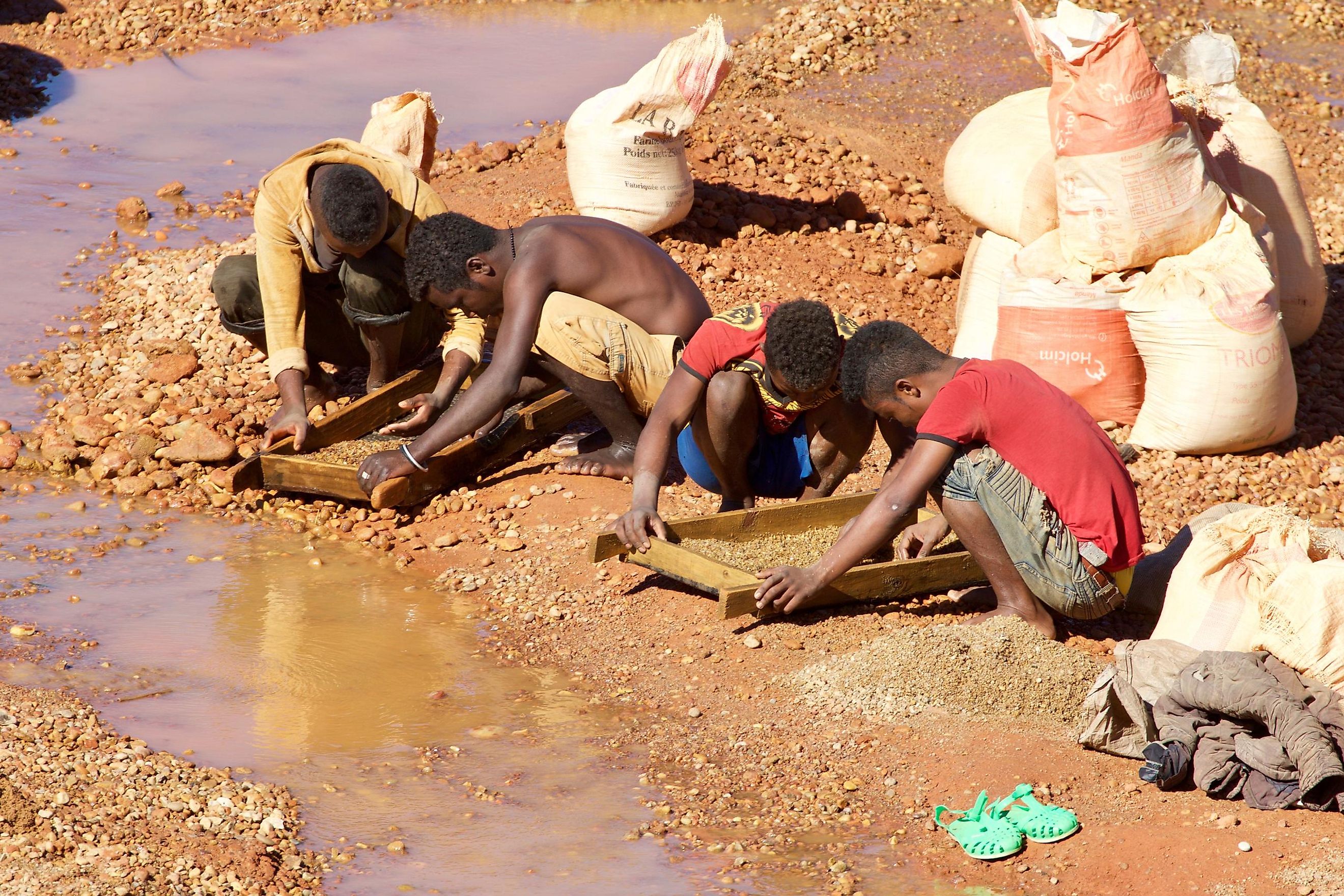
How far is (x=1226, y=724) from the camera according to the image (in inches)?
111

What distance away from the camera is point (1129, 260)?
15.6 ft

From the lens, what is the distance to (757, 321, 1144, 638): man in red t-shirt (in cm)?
326

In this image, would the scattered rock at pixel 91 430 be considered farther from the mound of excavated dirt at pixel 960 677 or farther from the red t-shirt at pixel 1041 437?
the red t-shirt at pixel 1041 437

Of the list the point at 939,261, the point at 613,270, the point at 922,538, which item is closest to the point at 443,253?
the point at 613,270

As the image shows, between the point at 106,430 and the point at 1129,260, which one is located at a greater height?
the point at 1129,260

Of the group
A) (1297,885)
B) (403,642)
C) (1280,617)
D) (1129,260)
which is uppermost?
(1129,260)

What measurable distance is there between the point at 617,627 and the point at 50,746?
59.3 inches

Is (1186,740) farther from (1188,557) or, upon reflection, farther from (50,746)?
(50,746)

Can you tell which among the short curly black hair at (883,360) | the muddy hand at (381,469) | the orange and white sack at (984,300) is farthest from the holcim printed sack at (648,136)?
the short curly black hair at (883,360)

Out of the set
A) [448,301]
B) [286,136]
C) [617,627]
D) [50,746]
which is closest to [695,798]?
[617,627]

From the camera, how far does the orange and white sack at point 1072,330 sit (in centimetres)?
480

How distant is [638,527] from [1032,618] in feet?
3.64

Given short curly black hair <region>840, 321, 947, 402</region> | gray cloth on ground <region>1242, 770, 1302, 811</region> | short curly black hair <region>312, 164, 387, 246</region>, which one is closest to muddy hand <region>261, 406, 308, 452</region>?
short curly black hair <region>312, 164, 387, 246</region>

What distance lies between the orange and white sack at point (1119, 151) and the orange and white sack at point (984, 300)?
0.48 m
